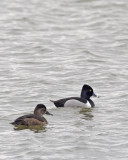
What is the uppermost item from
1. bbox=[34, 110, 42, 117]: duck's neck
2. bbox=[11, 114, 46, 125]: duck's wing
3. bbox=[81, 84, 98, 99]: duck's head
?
bbox=[81, 84, 98, 99]: duck's head

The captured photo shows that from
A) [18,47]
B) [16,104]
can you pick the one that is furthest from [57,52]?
[16,104]

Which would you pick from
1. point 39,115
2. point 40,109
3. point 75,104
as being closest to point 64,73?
point 75,104

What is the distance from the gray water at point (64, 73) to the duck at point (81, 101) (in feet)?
0.63

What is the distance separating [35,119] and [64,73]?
6.39 metres

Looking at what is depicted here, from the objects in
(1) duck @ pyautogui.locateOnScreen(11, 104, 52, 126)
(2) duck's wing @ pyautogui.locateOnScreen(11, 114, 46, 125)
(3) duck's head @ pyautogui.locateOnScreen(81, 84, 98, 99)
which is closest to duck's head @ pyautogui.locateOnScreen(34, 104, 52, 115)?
(1) duck @ pyautogui.locateOnScreen(11, 104, 52, 126)

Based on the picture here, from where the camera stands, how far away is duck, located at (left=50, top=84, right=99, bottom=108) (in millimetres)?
18516

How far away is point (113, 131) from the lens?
16.0 m

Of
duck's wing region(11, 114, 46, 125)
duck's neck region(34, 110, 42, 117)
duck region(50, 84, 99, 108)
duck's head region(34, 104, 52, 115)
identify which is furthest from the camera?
duck region(50, 84, 99, 108)

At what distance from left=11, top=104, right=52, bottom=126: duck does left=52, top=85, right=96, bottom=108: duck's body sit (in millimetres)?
1309

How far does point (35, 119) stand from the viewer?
653 inches

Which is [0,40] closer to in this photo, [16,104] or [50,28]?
[50,28]

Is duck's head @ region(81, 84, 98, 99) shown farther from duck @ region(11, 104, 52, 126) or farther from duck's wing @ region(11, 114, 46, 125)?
duck's wing @ region(11, 114, 46, 125)

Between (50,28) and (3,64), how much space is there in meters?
6.75

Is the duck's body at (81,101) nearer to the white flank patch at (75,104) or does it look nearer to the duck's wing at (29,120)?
the white flank patch at (75,104)
